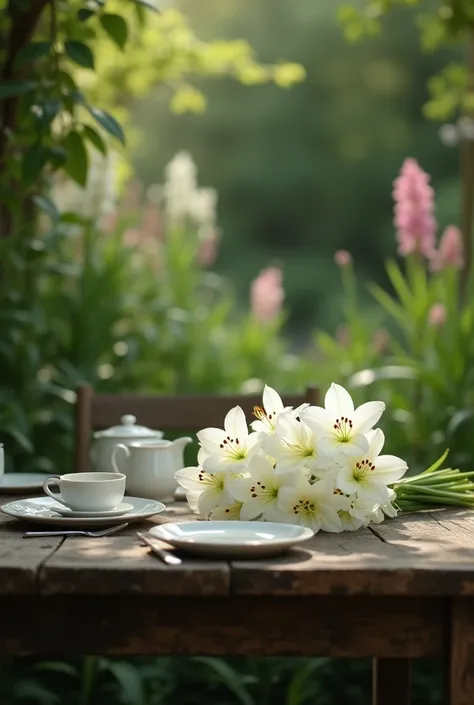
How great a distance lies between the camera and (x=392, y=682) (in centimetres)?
180

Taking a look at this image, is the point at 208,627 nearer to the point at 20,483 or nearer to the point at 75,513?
the point at 75,513

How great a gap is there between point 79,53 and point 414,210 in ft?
4.44

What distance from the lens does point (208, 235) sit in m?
4.38

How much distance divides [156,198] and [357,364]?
1.53 meters

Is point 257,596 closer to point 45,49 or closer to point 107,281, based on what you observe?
point 45,49

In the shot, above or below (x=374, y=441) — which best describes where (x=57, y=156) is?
above

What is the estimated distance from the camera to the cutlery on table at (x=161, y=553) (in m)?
1.16

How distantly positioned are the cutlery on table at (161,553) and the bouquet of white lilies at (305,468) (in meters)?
0.14

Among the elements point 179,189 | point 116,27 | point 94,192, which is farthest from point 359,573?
point 179,189

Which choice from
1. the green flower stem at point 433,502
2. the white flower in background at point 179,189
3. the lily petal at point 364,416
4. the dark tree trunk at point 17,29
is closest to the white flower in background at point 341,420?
the lily petal at point 364,416

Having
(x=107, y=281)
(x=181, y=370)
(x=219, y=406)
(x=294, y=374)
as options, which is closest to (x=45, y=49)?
(x=219, y=406)

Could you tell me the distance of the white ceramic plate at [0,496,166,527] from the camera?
4.56 ft

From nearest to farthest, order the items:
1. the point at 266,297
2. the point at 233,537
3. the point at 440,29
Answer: the point at 233,537, the point at 440,29, the point at 266,297

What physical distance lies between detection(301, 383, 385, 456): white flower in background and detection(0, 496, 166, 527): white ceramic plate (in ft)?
0.81
